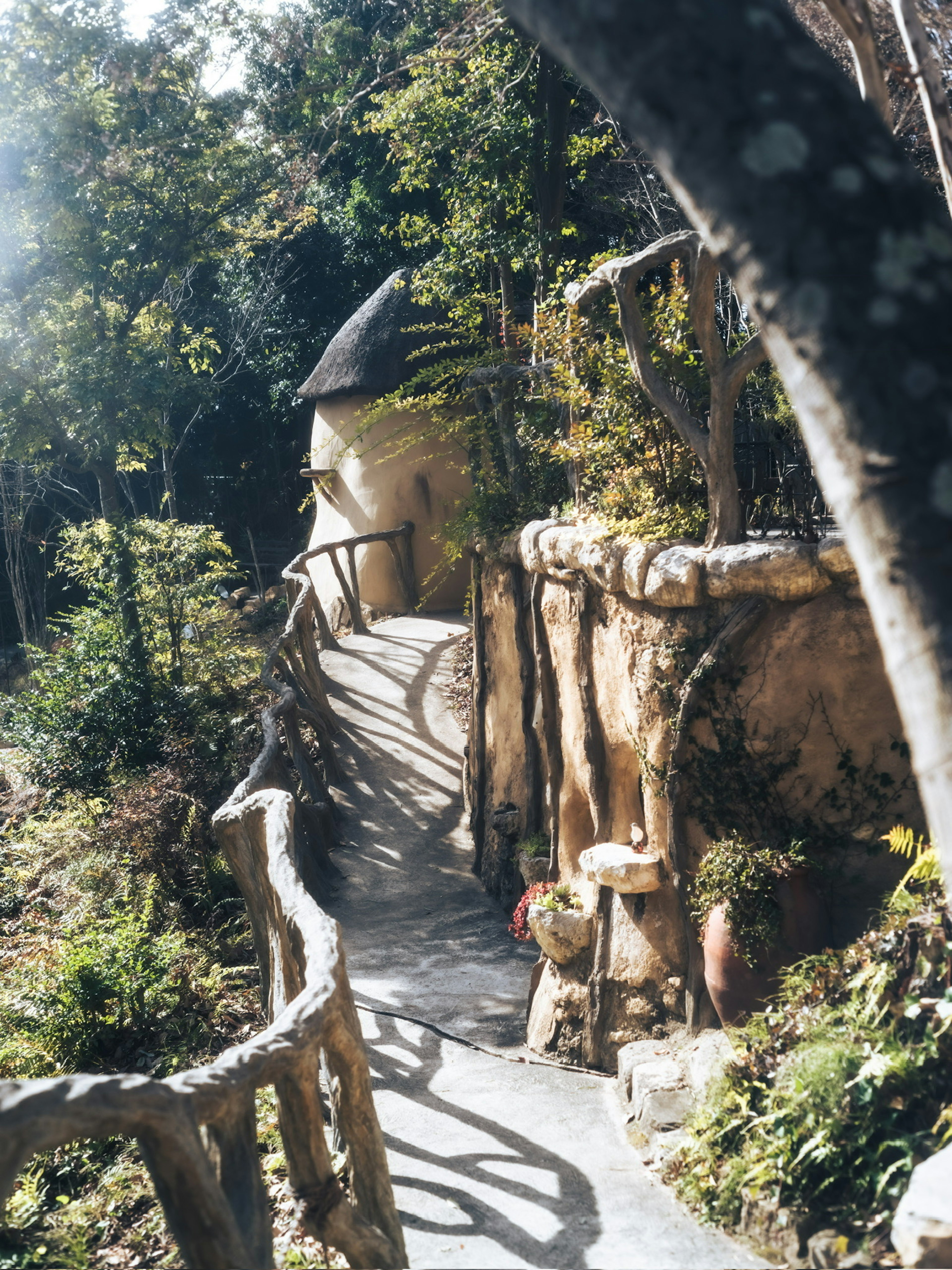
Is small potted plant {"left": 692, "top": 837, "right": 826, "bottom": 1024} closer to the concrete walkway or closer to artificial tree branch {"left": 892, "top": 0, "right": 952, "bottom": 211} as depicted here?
the concrete walkway

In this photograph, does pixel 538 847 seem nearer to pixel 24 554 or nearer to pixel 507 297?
pixel 507 297

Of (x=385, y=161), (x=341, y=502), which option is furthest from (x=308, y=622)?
(x=385, y=161)

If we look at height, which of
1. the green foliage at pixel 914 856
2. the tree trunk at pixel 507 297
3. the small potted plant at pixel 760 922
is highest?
the tree trunk at pixel 507 297

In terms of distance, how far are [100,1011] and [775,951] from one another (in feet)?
12.8

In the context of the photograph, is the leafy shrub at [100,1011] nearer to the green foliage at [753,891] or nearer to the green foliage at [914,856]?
the green foliage at [753,891]

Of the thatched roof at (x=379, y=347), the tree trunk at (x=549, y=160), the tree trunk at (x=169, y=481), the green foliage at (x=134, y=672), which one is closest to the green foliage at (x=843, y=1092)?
the tree trunk at (x=549, y=160)

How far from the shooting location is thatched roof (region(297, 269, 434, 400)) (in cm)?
1539

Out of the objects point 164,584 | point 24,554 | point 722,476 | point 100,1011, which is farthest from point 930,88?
point 24,554

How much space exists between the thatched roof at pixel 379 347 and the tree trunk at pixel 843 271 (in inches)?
534

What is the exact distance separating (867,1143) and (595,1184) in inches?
48.9

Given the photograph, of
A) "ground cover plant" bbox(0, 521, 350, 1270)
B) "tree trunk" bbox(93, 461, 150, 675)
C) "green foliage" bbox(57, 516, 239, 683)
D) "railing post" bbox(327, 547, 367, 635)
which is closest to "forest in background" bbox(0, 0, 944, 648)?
"green foliage" bbox(57, 516, 239, 683)

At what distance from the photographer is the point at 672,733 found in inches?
217

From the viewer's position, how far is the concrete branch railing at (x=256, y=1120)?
246 cm

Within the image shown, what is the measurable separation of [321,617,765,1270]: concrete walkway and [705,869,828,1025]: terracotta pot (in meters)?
0.86
